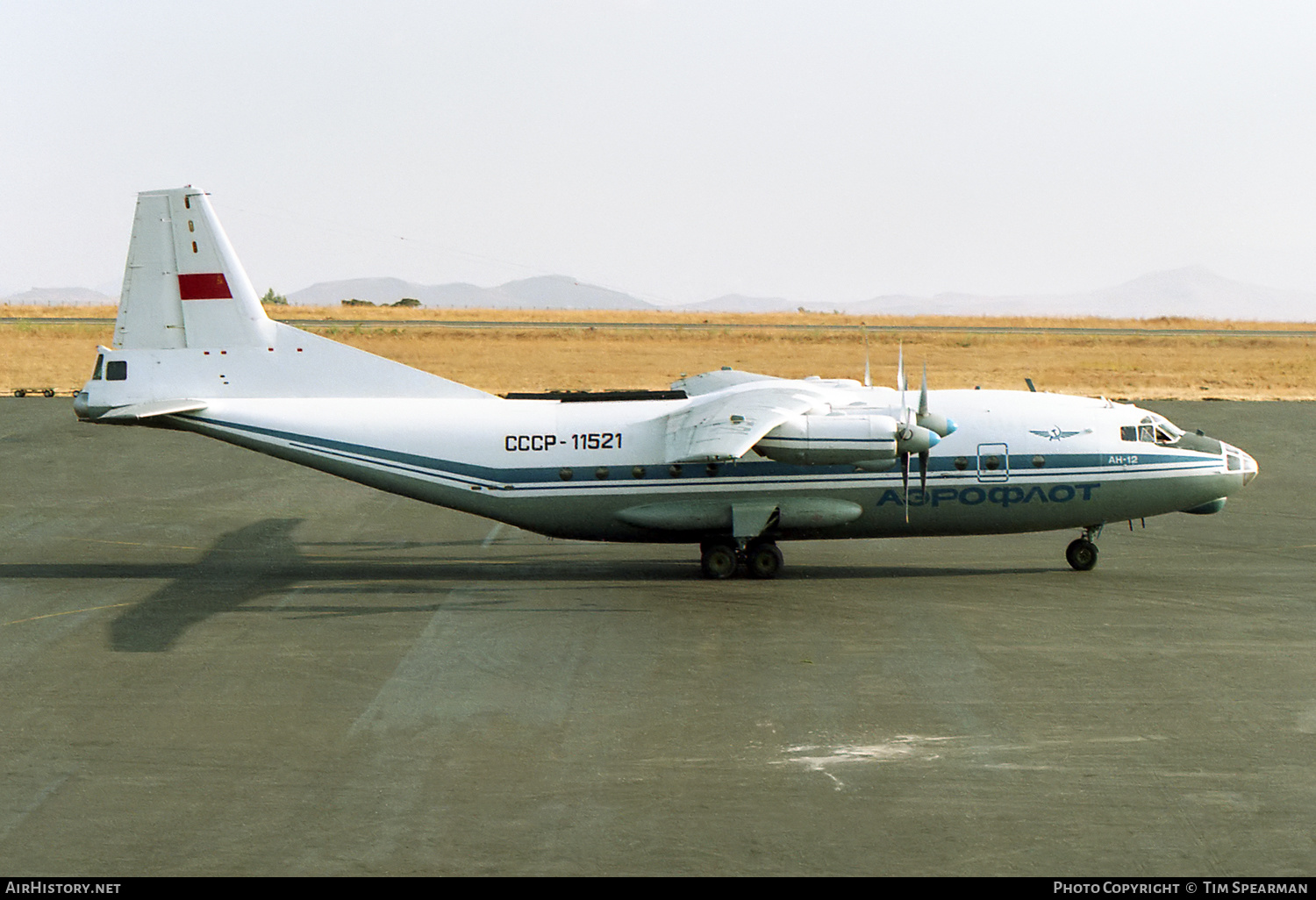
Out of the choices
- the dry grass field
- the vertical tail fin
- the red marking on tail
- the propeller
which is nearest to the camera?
the propeller

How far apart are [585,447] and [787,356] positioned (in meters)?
57.0

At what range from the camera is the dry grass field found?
65.1m

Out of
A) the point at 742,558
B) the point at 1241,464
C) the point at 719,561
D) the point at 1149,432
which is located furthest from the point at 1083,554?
the point at 719,561

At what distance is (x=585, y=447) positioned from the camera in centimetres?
2578

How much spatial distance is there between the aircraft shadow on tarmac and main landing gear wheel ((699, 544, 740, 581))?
331 mm

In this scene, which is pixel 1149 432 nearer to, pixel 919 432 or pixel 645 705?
pixel 919 432

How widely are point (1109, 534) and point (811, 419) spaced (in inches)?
449

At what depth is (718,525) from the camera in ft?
84.5

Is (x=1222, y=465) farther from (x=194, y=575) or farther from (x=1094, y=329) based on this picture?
(x=1094, y=329)

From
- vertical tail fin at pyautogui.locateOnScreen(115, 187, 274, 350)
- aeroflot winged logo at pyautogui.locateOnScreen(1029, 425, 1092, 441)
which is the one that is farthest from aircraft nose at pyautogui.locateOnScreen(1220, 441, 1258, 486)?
vertical tail fin at pyautogui.locateOnScreen(115, 187, 274, 350)

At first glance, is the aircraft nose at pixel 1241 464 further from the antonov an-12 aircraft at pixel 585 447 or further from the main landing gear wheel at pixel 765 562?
the main landing gear wheel at pixel 765 562

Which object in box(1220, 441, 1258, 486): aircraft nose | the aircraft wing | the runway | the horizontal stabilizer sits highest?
the horizontal stabilizer

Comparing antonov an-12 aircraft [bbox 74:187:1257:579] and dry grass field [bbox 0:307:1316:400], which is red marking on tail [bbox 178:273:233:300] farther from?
dry grass field [bbox 0:307:1316:400]

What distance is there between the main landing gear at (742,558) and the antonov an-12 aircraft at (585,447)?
0.03m
